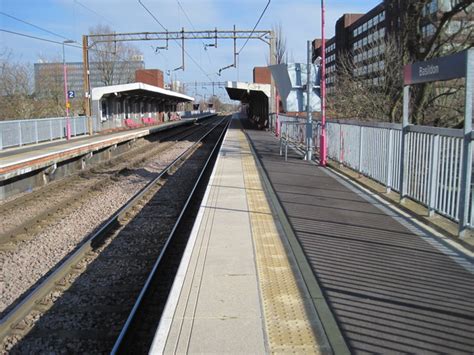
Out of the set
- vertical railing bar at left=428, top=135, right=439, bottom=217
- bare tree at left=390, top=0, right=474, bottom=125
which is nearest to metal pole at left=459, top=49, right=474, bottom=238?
vertical railing bar at left=428, top=135, right=439, bottom=217

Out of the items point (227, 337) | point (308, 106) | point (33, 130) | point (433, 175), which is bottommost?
point (227, 337)

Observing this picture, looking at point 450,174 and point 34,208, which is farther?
point 34,208

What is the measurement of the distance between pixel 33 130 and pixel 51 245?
63.8 ft

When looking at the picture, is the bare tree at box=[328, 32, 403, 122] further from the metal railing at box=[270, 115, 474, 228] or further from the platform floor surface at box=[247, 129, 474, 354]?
the platform floor surface at box=[247, 129, 474, 354]

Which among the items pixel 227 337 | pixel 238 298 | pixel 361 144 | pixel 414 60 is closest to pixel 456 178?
pixel 238 298

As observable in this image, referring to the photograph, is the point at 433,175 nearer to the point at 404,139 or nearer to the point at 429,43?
the point at 404,139

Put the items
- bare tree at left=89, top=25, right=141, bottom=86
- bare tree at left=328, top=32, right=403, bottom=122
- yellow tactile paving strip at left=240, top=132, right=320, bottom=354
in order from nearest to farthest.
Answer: yellow tactile paving strip at left=240, top=132, right=320, bottom=354 → bare tree at left=328, top=32, right=403, bottom=122 → bare tree at left=89, top=25, right=141, bottom=86

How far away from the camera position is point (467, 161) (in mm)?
6359

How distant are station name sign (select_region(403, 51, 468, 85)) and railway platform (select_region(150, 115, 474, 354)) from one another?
216 centimetres

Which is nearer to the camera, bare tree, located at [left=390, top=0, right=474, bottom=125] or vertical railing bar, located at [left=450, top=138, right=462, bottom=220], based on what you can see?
vertical railing bar, located at [left=450, top=138, right=462, bottom=220]

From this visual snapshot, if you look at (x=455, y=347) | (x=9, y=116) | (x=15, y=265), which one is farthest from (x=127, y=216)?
(x=9, y=116)

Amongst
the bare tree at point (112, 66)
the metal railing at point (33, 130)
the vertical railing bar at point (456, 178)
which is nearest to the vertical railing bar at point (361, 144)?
the vertical railing bar at point (456, 178)

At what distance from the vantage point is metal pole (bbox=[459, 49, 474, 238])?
6305 millimetres

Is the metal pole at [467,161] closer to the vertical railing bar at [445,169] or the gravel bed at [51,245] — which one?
the vertical railing bar at [445,169]
